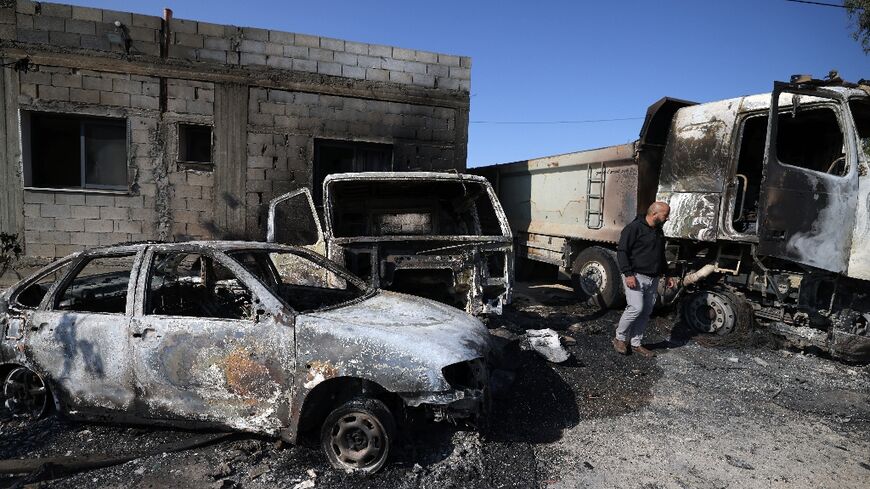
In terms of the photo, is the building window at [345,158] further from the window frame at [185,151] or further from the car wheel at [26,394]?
the car wheel at [26,394]

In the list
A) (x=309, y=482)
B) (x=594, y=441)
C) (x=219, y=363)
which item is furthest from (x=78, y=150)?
(x=594, y=441)

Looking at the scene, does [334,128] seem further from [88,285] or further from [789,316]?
[789,316]

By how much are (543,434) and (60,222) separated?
757 centimetres

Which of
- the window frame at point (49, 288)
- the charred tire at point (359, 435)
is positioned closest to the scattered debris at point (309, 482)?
the charred tire at point (359, 435)

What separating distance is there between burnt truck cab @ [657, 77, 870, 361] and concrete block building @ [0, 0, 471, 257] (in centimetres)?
479

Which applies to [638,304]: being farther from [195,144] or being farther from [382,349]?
[195,144]

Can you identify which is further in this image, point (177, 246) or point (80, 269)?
point (80, 269)

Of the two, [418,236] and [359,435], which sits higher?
[418,236]

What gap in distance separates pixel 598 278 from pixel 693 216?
1.71m

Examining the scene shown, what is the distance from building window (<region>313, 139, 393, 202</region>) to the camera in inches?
328

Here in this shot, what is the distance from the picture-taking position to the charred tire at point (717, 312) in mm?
5570

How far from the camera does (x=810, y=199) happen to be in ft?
15.9

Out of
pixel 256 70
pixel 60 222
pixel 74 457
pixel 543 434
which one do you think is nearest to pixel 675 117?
pixel 543 434

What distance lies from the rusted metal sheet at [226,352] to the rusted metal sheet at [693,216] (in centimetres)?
358
